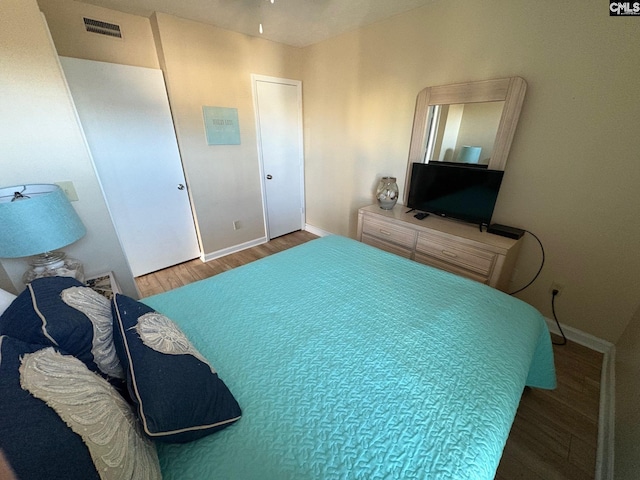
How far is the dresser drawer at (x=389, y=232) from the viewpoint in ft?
7.55

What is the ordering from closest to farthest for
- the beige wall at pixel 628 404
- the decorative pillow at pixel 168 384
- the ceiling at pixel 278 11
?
the decorative pillow at pixel 168 384 → the beige wall at pixel 628 404 → the ceiling at pixel 278 11

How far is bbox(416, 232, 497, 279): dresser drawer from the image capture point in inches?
73.9

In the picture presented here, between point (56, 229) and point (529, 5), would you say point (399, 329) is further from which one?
point (529, 5)

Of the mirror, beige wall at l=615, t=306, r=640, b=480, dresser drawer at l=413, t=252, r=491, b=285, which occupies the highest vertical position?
the mirror

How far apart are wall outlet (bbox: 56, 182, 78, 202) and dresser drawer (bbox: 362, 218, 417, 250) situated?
228cm

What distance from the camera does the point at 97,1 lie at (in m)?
1.98

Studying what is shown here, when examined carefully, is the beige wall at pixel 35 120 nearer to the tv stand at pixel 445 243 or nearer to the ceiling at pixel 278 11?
the ceiling at pixel 278 11

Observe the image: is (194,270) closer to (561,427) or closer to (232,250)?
(232,250)

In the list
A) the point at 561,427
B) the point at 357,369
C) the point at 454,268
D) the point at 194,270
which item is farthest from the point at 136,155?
the point at 561,427

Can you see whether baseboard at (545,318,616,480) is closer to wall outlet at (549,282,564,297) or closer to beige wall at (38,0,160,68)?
wall outlet at (549,282,564,297)

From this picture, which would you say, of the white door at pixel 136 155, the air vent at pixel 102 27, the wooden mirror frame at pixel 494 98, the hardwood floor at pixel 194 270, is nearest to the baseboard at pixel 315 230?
the hardwood floor at pixel 194 270

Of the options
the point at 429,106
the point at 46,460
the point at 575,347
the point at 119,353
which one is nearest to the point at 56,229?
the point at 119,353

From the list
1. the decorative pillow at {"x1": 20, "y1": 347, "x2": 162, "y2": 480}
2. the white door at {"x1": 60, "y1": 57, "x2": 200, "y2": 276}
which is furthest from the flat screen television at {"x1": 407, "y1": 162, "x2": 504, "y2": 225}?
the white door at {"x1": 60, "y1": 57, "x2": 200, "y2": 276}

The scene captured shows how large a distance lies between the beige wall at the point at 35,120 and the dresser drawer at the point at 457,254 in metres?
2.46
